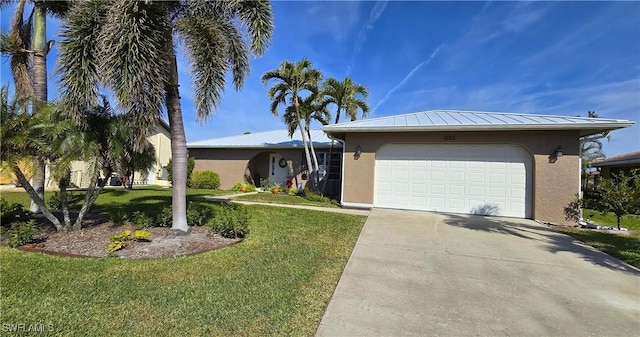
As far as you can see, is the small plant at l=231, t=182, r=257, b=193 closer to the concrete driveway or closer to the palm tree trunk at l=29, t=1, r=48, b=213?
the palm tree trunk at l=29, t=1, r=48, b=213

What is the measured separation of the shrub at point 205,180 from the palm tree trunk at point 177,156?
475 inches

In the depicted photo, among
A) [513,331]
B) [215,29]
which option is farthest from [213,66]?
[513,331]

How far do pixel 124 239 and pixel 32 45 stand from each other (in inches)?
305

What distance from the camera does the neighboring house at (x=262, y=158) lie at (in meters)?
15.9

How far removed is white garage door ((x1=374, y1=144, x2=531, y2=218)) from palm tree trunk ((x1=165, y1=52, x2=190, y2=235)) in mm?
7100

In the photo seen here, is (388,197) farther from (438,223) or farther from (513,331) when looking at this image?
(513,331)

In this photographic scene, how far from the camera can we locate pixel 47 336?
2572mm

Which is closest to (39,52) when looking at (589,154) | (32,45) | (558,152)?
(32,45)

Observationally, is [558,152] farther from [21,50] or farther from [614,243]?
[21,50]

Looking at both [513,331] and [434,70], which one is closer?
[513,331]

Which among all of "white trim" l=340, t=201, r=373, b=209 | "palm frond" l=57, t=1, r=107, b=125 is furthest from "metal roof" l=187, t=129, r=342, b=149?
"palm frond" l=57, t=1, r=107, b=125

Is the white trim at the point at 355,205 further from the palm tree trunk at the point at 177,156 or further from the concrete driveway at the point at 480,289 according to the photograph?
the palm tree trunk at the point at 177,156

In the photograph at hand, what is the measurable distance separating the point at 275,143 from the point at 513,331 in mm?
15147

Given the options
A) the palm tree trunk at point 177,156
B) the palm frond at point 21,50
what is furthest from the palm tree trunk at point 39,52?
the palm tree trunk at point 177,156
